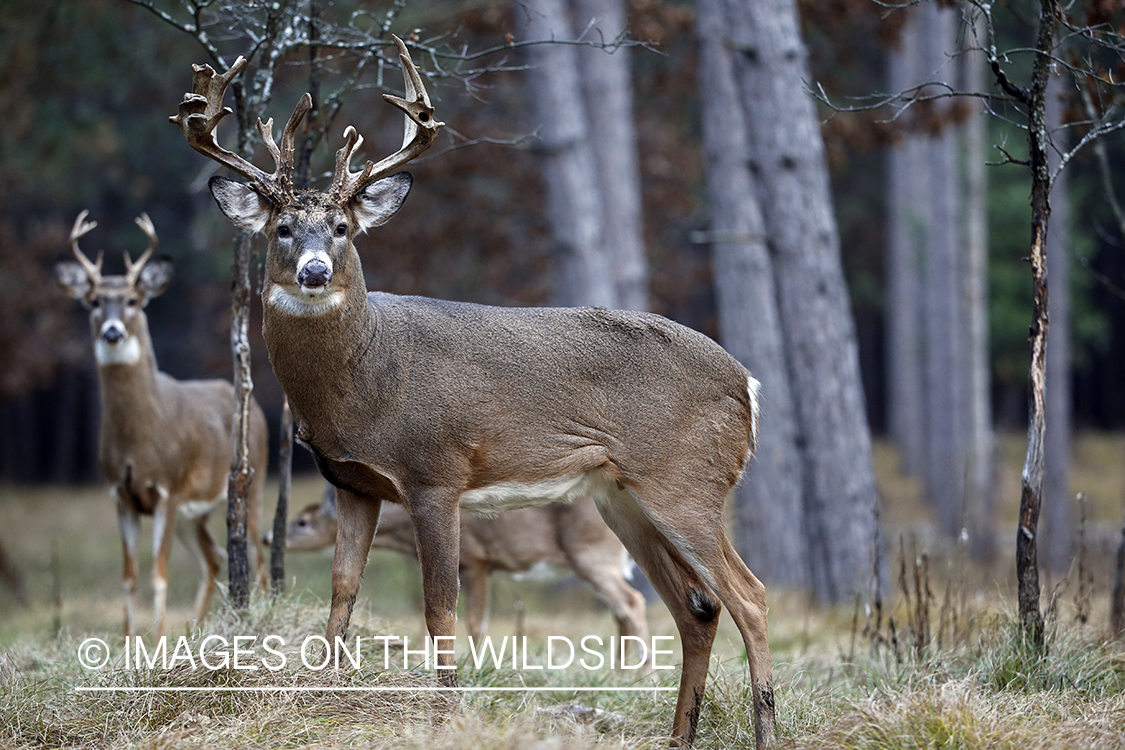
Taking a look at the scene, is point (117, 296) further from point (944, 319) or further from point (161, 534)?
point (944, 319)

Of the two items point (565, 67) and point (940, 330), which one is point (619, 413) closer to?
point (565, 67)

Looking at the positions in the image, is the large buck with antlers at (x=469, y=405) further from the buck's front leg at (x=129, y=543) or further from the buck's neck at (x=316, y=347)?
the buck's front leg at (x=129, y=543)

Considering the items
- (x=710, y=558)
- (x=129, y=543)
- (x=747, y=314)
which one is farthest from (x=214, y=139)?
(x=747, y=314)

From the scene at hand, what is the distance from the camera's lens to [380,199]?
16.0ft

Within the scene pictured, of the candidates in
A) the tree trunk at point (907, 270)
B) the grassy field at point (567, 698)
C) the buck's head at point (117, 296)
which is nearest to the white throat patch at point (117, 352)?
the buck's head at point (117, 296)

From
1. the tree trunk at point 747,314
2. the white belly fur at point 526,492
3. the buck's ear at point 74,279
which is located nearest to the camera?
Answer: the white belly fur at point 526,492

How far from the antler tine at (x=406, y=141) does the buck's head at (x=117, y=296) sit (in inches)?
123

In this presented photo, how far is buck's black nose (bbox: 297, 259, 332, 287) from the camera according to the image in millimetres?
4383

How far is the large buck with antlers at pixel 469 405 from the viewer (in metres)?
4.61

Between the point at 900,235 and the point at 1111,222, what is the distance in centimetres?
417

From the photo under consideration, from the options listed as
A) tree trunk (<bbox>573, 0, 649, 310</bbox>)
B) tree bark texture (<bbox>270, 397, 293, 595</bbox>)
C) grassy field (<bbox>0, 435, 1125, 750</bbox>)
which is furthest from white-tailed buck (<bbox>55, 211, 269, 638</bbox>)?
tree trunk (<bbox>573, 0, 649, 310</bbox>)

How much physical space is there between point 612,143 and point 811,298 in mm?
5934

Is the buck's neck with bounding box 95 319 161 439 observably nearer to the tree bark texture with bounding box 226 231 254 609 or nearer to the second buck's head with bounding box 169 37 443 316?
the tree bark texture with bounding box 226 231 254 609

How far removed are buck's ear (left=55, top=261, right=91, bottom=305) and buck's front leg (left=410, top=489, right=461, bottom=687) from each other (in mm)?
4322
